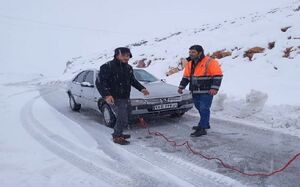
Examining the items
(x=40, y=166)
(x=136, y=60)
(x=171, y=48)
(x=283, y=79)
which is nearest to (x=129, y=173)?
(x=40, y=166)

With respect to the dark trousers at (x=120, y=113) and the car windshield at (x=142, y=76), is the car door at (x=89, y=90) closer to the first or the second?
the car windshield at (x=142, y=76)

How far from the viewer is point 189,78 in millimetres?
6512

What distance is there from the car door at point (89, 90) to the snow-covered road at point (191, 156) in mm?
1085

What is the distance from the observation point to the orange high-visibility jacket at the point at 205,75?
599cm

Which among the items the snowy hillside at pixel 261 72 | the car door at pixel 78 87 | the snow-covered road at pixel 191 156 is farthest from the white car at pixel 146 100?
the snowy hillside at pixel 261 72

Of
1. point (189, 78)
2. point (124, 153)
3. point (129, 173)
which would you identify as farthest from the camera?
point (189, 78)

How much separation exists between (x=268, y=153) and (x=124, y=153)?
2.28m

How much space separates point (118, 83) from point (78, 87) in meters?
3.84

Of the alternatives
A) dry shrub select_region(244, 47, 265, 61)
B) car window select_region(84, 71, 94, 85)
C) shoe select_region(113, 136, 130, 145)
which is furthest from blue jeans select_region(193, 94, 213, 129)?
dry shrub select_region(244, 47, 265, 61)

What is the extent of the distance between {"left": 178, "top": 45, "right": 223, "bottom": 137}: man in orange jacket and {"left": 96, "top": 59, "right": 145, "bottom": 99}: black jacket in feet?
4.16

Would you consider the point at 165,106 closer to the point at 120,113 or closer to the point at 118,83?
the point at 120,113

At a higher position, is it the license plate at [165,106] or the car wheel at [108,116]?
the license plate at [165,106]

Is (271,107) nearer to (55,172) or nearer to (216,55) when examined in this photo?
(55,172)

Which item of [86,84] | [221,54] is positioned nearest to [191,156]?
[86,84]
